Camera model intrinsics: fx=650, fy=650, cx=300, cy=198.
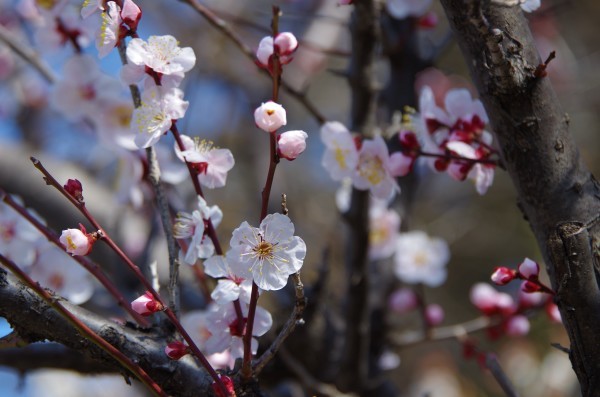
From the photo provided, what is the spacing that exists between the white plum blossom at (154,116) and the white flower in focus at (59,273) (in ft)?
1.83

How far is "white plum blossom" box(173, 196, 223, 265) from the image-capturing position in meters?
1.00

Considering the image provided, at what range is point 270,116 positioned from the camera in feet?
3.14

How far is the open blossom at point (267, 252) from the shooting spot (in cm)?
94

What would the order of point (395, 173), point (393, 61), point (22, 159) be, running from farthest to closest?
point (22, 159), point (393, 61), point (395, 173)

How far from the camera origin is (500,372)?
109 centimetres

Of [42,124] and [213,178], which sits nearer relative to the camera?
[213,178]

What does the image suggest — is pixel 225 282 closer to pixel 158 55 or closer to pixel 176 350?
pixel 176 350

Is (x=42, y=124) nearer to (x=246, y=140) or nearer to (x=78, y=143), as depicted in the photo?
(x=78, y=143)

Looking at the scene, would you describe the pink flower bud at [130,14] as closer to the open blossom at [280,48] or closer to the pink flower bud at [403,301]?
the open blossom at [280,48]

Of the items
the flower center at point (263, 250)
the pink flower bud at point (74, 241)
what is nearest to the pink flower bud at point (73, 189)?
the pink flower bud at point (74, 241)

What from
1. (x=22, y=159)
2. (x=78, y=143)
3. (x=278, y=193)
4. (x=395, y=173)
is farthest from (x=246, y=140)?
(x=395, y=173)

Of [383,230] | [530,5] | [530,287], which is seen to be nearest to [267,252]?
[530,287]

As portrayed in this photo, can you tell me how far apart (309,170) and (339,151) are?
12.3 ft

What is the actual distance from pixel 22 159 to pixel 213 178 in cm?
161
